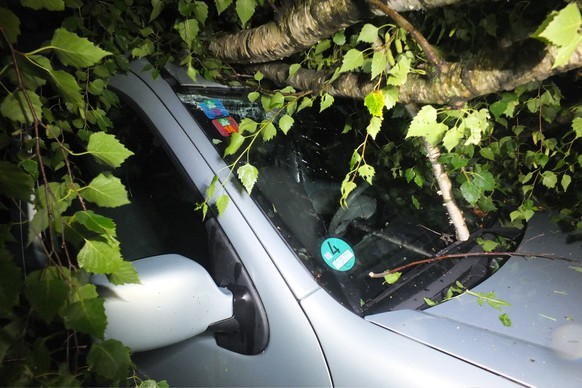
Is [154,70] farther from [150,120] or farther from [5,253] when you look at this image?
[5,253]

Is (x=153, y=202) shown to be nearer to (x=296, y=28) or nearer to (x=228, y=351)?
(x=228, y=351)

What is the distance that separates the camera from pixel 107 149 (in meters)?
1.04

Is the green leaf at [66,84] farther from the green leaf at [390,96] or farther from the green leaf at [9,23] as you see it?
the green leaf at [390,96]

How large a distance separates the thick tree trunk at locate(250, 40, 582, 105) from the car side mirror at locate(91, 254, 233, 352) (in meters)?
0.93

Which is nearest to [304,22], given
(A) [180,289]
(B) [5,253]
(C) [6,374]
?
(A) [180,289]

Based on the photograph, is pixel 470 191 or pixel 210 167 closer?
pixel 210 167

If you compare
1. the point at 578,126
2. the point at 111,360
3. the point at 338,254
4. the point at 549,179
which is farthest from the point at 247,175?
the point at 549,179

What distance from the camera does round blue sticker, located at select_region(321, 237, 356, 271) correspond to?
1.32 meters

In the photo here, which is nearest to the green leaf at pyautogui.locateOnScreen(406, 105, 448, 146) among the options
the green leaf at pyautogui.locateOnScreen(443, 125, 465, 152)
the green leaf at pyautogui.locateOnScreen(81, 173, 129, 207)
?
the green leaf at pyautogui.locateOnScreen(443, 125, 465, 152)

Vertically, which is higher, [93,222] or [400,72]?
[93,222]

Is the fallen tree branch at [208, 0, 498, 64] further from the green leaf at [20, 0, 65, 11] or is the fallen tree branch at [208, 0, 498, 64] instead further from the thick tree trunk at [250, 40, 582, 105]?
the green leaf at [20, 0, 65, 11]

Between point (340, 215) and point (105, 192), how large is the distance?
961 millimetres

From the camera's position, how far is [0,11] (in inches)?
33.9

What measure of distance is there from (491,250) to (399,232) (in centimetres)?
39
